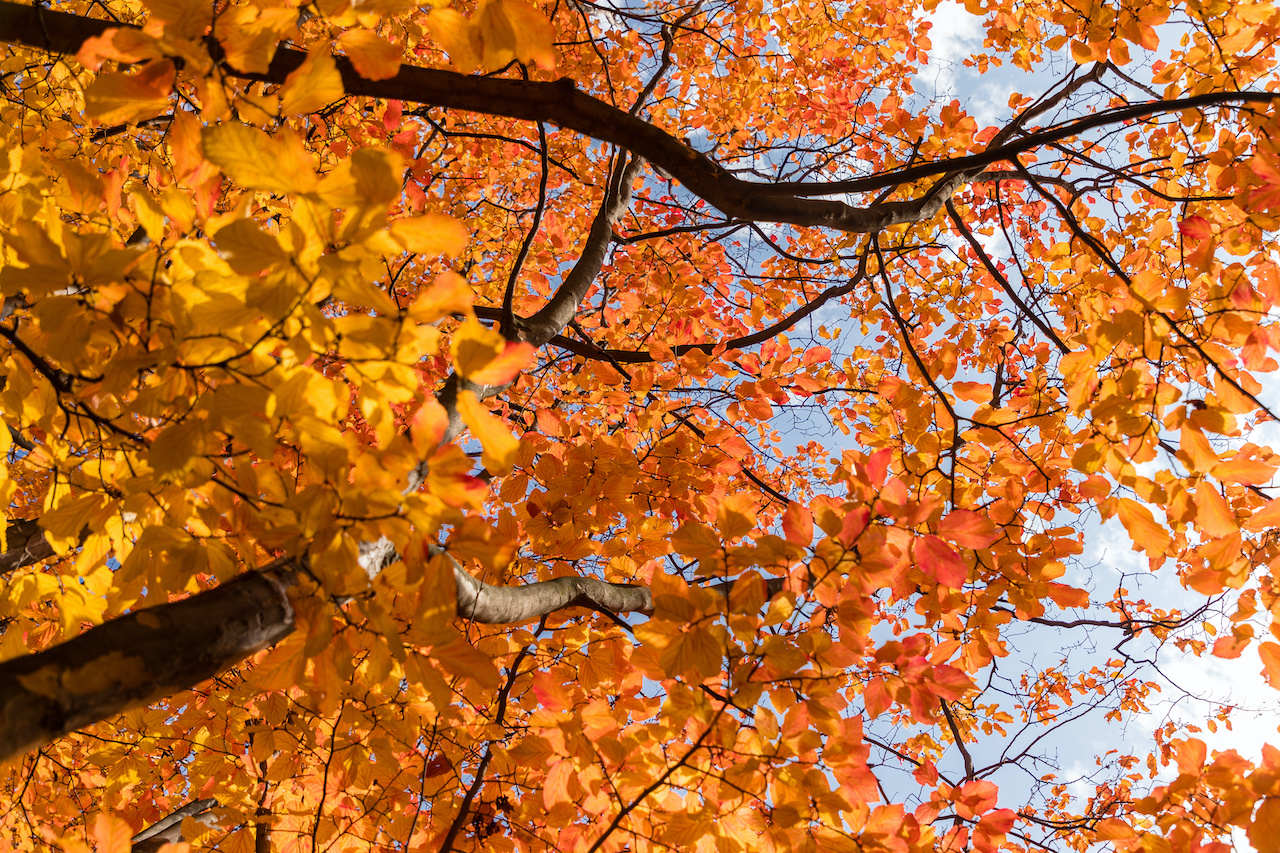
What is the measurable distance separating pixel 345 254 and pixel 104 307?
628mm

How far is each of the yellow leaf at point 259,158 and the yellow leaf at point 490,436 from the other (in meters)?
0.44

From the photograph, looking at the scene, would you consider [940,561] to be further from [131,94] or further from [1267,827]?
[131,94]

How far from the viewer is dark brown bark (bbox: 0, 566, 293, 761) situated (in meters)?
0.76

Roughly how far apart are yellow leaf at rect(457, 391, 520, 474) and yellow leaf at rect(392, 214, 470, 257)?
11.0 inches

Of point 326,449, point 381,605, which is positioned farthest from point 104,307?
point 381,605

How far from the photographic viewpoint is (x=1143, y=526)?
5.87 feet

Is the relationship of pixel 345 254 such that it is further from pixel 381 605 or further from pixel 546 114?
pixel 546 114

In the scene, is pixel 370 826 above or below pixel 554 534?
below

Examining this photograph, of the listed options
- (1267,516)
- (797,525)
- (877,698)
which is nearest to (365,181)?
(797,525)

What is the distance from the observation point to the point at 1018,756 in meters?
3.40

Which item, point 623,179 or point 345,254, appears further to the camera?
point 623,179

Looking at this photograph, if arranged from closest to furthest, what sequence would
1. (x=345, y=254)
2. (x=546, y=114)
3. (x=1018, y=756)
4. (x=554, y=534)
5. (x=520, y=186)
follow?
(x=345, y=254) < (x=546, y=114) < (x=554, y=534) < (x=1018, y=756) < (x=520, y=186)

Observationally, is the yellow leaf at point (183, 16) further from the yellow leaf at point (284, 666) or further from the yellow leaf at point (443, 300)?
the yellow leaf at point (284, 666)

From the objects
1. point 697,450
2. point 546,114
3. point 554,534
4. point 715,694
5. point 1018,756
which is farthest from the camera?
point 1018,756
